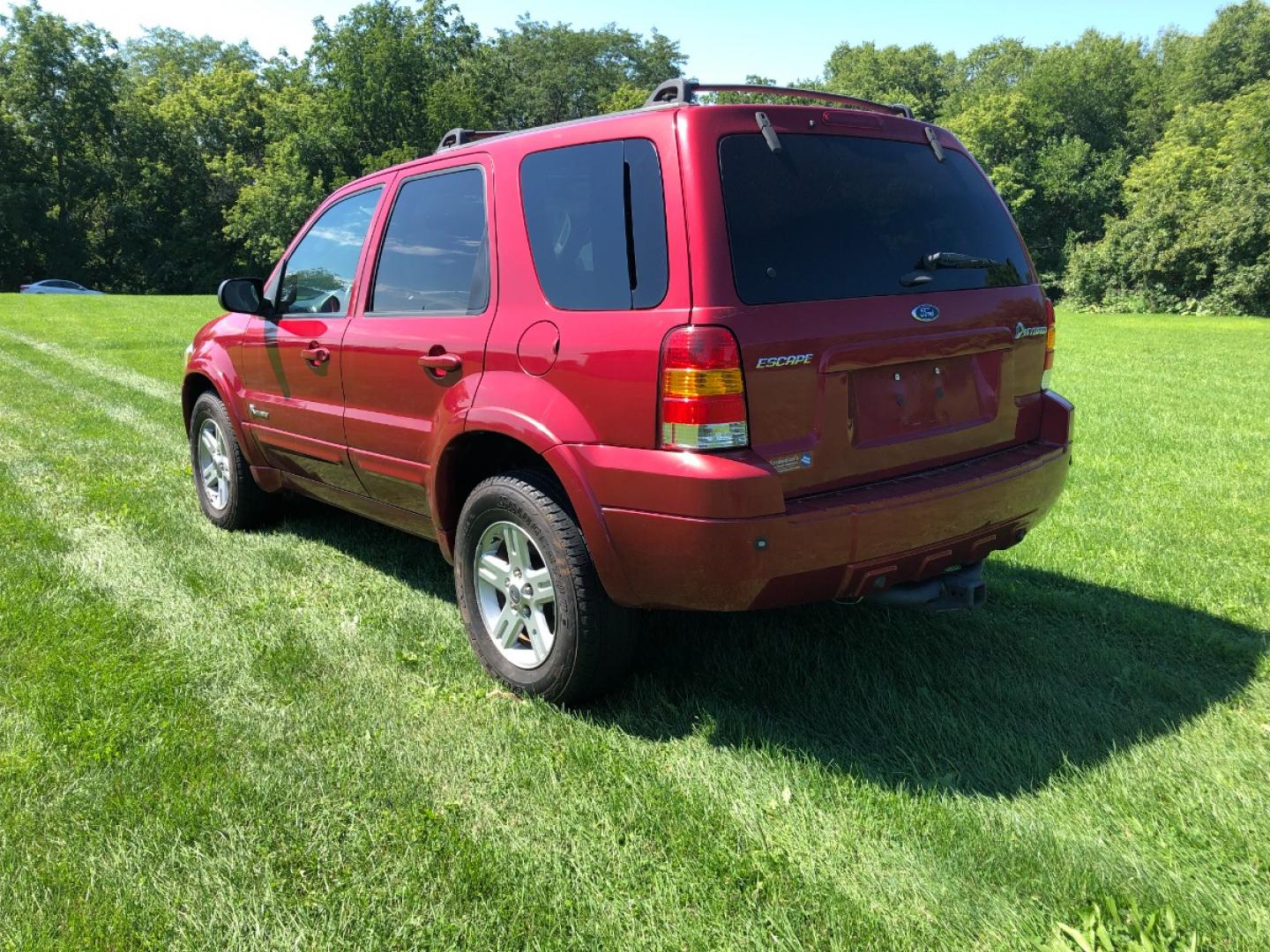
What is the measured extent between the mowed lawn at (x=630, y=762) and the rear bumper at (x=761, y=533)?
563 millimetres

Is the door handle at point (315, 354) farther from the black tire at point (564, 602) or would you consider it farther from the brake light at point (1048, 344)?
the brake light at point (1048, 344)

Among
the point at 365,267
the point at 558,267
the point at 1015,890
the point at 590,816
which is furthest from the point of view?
the point at 365,267

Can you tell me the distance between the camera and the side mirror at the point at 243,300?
16.0 ft

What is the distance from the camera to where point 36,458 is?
292 inches

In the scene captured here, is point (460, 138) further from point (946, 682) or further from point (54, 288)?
point (54, 288)

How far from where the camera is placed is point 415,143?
5756 cm

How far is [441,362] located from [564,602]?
3.53 ft

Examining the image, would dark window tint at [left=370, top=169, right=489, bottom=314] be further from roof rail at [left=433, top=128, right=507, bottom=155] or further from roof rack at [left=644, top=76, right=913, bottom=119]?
roof rack at [left=644, top=76, right=913, bottom=119]

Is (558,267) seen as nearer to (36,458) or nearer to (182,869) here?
(182,869)

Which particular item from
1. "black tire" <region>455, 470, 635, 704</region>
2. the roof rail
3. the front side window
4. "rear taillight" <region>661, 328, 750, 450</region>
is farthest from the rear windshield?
the front side window

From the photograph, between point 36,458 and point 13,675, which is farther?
point 36,458

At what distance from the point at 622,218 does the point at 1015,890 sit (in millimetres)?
2193

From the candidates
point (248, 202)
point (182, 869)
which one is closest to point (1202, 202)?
point (248, 202)

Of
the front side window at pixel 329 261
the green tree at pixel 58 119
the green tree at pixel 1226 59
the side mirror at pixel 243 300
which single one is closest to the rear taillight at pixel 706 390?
the front side window at pixel 329 261
